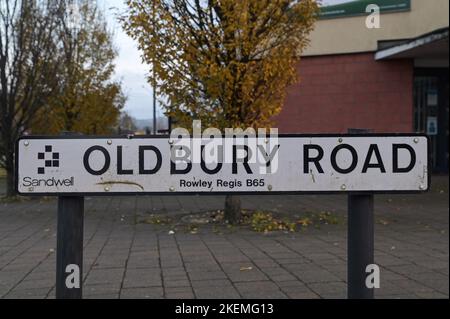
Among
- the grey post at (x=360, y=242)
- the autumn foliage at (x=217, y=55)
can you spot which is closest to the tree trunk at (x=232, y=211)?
the autumn foliage at (x=217, y=55)

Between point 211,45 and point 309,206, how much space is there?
4.14 meters

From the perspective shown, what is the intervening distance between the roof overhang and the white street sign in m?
9.78

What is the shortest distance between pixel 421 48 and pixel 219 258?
972 cm

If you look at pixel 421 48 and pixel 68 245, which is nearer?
pixel 68 245

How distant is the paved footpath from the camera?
4.82 meters

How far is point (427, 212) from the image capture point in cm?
956

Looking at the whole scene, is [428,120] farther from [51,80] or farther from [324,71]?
[51,80]

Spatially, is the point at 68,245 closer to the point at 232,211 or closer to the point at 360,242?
the point at 360,242

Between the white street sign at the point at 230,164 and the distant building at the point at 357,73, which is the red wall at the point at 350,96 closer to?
the distant building at the point at 357,73

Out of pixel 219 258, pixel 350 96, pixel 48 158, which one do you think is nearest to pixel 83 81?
pixel 350 96

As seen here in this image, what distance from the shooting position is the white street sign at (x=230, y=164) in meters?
2.71

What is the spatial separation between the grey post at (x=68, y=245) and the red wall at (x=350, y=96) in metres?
13.4

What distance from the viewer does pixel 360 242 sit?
8.91ft
